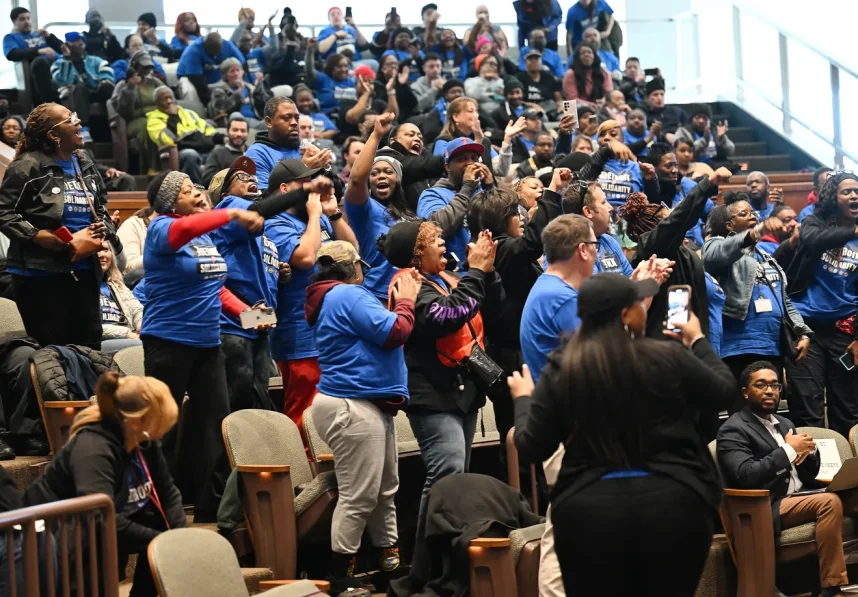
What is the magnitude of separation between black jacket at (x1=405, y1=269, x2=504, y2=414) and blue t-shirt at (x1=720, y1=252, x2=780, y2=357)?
236 cm

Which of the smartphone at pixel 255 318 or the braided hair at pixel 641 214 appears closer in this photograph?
the smartphone at pixel 255 318

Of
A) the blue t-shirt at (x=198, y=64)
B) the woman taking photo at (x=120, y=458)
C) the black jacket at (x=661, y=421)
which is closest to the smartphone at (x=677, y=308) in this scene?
the black jacket at (x=661, y=421)

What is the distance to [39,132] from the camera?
540 centimetres

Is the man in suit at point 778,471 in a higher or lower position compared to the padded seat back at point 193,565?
lower

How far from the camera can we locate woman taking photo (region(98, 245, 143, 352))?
654 cm

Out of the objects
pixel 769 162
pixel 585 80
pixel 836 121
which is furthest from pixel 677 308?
pixel 769 162

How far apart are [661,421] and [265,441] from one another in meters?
2.37

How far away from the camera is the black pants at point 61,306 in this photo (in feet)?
17.8

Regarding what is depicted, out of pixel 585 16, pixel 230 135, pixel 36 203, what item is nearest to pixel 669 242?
pixel 36 203

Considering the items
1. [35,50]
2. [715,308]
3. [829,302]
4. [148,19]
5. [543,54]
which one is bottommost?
[829,302]

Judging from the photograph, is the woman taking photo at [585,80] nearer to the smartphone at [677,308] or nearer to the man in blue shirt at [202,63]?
the man in blue shirt at [202,63]

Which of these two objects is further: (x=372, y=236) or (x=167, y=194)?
(x=372, y=236)

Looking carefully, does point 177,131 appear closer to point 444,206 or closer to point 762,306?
point 444,206

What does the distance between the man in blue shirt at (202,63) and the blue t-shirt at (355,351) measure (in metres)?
7.68
